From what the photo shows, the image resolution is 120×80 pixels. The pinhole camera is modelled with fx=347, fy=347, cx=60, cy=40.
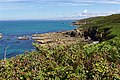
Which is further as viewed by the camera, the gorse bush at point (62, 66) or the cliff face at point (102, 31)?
the cliff face at point (102, 31)

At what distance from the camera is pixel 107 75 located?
9727 mm

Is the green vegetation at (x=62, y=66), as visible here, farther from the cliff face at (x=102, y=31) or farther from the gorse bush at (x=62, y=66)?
the cliff face at (x=102, y=31)

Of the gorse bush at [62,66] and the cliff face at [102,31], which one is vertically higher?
the gorse bush at [62,66]

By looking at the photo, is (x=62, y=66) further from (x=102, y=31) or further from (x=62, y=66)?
(x=102, y=31)

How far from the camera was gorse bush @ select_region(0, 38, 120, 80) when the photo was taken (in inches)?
382

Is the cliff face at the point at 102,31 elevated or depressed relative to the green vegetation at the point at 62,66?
depressed

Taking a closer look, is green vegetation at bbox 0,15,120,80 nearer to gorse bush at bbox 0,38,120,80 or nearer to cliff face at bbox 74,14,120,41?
gorse bush at bbox 0,38,120,80

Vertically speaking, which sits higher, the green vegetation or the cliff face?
the green vegetation

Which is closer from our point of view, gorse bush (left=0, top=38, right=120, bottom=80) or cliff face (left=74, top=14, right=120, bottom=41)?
gorse bush (left=0, top=38, right=120, bottom=80)

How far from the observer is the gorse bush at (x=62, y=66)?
31.8 ft

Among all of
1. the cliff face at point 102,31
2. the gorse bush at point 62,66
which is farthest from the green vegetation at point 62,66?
the cliff face at point 102,31

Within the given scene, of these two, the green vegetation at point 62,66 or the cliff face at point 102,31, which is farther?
the cliff face at point 102,31

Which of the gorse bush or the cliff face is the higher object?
the gorse bush

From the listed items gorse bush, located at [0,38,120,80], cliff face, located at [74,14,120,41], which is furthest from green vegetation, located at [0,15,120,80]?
cliff face, located at [74,14,120,41]
